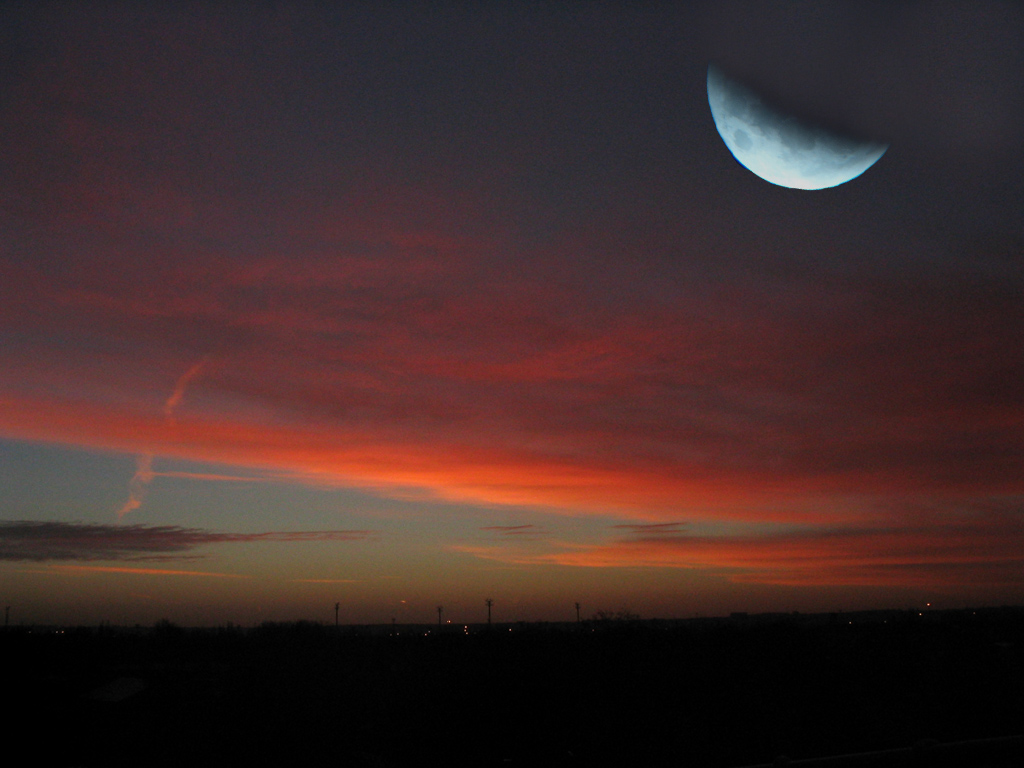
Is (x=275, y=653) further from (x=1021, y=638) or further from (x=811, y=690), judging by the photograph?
(x=1021, y=638)

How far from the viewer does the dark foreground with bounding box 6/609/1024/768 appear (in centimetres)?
3319

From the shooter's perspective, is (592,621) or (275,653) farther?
(592,621)

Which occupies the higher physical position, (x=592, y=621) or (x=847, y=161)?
(x=847, y=161)

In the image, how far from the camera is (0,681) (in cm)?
4822

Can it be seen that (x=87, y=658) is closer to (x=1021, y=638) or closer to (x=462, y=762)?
(x=462, y=762)

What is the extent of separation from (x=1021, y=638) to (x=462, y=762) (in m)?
63.6

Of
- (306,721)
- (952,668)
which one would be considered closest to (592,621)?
(952,668)

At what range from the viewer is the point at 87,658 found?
71125 millimetres

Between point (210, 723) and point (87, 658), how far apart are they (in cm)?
4072

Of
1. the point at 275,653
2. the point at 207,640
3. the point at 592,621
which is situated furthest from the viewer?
the point at 592,621

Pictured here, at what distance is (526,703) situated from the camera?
144 ft

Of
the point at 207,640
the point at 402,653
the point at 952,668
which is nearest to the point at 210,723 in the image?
the point at 402,653

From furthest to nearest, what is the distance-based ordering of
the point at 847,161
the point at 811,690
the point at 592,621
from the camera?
the point at 592,621 → the point at 811,690 → the point at 847,161

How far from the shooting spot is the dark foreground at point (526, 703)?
109ft
